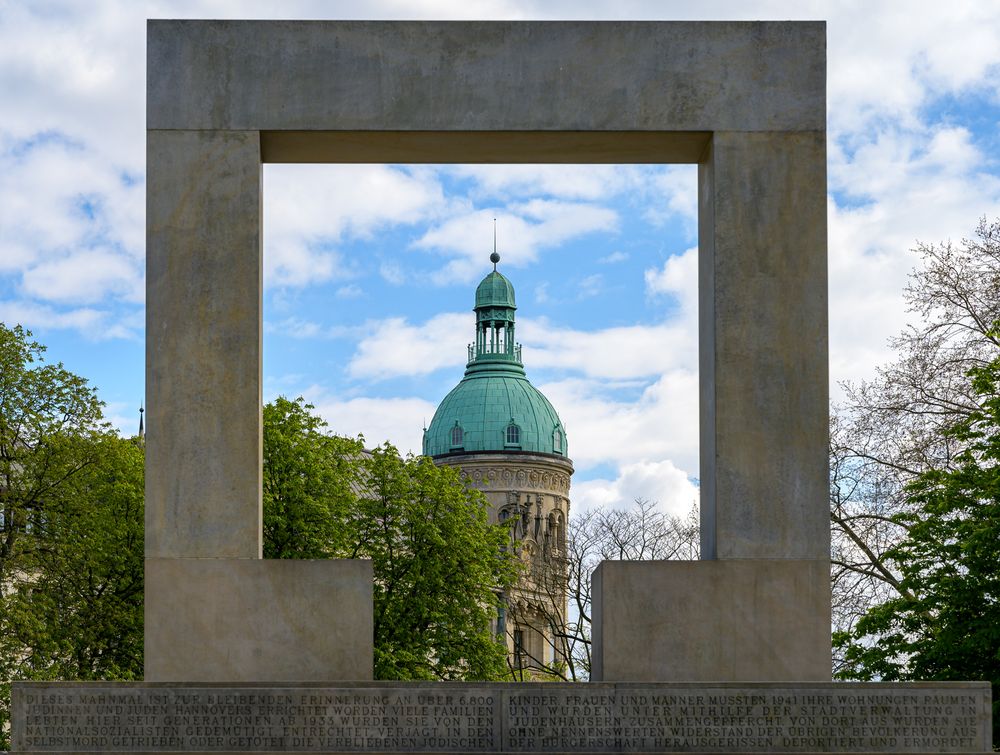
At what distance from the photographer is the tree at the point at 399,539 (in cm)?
4369

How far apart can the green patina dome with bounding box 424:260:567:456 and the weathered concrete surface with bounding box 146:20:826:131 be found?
104 metres

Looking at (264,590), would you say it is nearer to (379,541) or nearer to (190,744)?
(190,744)

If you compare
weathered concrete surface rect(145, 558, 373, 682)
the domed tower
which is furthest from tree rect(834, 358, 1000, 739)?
the domed tower

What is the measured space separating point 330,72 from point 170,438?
3733mm

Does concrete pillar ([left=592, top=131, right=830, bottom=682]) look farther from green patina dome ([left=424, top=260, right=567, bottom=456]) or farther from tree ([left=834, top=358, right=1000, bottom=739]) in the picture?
green patina dome ([left=424, top=260, right=567, bottom=456])

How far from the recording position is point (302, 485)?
4497cm

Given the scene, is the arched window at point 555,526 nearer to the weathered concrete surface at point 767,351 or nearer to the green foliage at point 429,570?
the green foliage at point 429,570

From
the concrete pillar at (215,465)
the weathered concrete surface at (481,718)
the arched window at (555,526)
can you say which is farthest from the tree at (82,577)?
the arched window at (555,526)

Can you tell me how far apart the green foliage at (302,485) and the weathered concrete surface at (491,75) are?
28629 mm

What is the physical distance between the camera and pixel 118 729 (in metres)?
13.3

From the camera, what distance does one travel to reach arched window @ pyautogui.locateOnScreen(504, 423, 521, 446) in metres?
122

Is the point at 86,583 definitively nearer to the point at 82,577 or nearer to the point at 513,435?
the point at 82,577

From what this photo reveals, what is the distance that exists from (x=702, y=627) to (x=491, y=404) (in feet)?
352

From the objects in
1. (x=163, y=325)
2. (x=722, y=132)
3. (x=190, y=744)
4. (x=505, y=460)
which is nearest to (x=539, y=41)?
(x=722, y=132)
